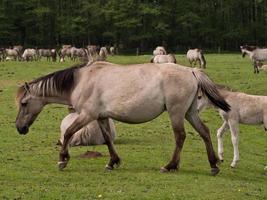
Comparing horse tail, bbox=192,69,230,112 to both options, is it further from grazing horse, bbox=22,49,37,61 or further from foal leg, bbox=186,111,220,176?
grazing horse, bbox=22,49,37,61

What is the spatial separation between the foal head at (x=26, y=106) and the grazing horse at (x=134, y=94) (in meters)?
0.42

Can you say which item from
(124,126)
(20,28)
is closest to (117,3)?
(20,28)

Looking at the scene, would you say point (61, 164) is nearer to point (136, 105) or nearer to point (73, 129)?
point (73, 129)

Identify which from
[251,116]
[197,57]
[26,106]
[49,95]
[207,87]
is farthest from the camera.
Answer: [197,57]

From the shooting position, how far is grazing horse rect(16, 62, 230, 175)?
11.4 metres

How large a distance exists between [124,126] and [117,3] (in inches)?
2630

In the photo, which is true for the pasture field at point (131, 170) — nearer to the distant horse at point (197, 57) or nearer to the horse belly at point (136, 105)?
the horse belly at point (136, 105)

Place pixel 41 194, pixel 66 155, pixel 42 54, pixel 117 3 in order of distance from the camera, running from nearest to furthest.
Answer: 1. pixel 41 194
2. pixel 66 155
3. pixel 42 54
4. pixel 117 3

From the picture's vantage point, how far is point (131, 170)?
11.8 m

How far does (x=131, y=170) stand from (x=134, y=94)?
4.96 feet

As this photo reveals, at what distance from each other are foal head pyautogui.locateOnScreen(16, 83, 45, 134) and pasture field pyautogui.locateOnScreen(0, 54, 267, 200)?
798 mm

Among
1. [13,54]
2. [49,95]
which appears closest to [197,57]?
[13,54]

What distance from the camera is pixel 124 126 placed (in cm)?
1875

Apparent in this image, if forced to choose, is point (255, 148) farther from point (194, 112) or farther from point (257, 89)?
point (257, 89)
